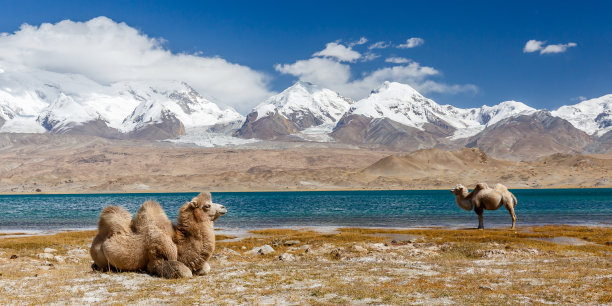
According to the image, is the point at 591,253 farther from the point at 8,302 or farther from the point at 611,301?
the point at 8,302

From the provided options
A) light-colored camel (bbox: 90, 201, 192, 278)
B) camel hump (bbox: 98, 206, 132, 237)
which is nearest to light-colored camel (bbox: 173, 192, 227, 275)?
light-colored camel (bbox: 90, 201, 192, 278)

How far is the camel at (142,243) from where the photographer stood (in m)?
15.2

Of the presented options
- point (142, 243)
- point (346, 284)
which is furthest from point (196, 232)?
point (346, 284)

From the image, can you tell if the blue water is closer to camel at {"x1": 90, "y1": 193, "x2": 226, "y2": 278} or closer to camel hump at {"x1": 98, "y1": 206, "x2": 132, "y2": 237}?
camel hump at {"x1": 98, "y1": 206, "x2": 132, "y2": 237}

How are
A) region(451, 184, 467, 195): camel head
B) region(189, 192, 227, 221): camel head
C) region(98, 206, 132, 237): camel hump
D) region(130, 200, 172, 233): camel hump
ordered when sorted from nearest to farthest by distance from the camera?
region(189, 192, 227, 221): camel head < region(130, 200, 172, 233): camel hump < region(98, 206, 132, 237): camel hump < region(451, 184, 467, 195): camel head

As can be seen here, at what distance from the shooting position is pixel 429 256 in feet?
72.7

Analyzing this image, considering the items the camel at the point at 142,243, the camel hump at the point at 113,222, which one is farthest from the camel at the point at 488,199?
the camel hump at the point at 113,222

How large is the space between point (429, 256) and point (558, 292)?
972 centimetres

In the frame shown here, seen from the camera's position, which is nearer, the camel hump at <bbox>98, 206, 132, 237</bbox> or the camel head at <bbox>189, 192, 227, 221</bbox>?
the camel head at <bbox>189, 192, 227, 221</bbox>

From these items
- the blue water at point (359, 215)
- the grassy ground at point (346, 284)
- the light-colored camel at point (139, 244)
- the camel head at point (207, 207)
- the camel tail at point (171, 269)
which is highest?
the camel head at point (207, 207)

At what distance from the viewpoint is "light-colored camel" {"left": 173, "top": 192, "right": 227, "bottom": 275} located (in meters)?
15.4

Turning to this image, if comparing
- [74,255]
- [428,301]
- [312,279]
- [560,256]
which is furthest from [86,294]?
[560,256]

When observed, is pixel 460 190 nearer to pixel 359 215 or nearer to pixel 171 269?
pixel 171 269

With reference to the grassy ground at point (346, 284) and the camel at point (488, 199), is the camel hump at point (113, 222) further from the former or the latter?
the camel at point (488, 199)
